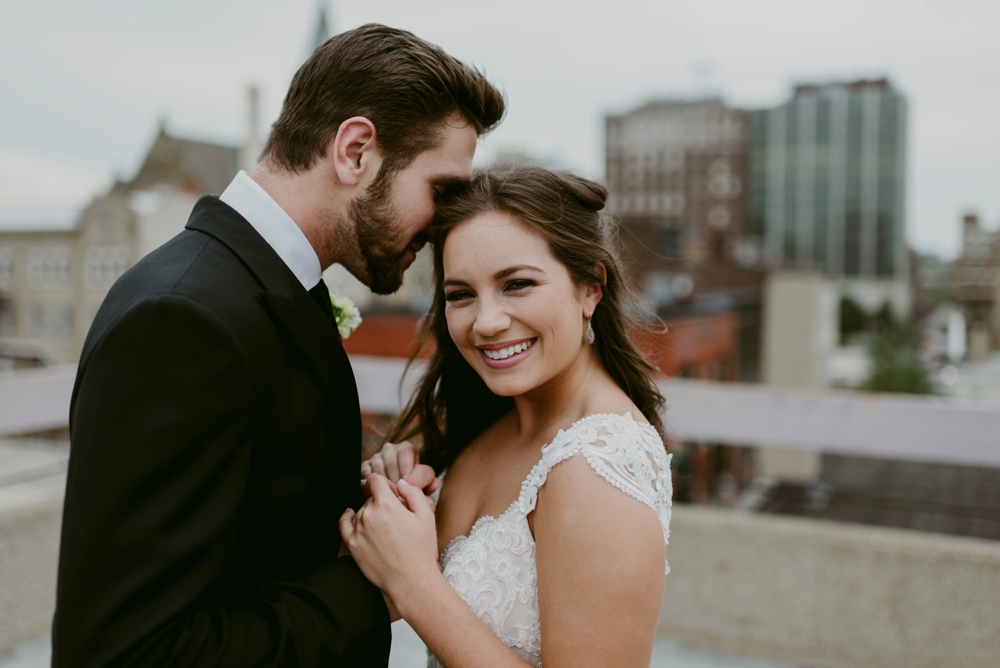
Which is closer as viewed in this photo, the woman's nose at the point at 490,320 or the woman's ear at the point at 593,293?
the woman's nose at the point at 490,320

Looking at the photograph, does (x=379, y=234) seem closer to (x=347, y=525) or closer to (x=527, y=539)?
(x=347, y=525)

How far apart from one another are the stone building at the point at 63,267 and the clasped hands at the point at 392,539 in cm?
684

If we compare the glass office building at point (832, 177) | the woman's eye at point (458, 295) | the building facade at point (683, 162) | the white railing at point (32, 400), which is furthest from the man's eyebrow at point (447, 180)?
the glass office building at point (832, 177)

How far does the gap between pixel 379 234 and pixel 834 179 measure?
109 metres

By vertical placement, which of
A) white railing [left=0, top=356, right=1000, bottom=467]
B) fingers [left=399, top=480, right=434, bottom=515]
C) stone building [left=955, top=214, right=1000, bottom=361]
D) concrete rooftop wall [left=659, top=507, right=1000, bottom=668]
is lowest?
stone building [left=955, top=214, right=1000, bottom=361]

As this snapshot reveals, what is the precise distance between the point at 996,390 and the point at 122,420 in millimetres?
38894

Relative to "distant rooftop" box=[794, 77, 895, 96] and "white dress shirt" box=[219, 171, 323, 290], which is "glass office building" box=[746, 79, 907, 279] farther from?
"white dress shirt" box=[219, 171, 323, 290]

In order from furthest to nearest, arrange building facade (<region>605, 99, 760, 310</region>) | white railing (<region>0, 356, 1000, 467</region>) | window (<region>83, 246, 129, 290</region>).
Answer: building facade (<region>605, 99, 760, 310</region>), window (<region>83, 246, 129, 290</region>), white railing (<region>0, 356, 1000, 467</region>)

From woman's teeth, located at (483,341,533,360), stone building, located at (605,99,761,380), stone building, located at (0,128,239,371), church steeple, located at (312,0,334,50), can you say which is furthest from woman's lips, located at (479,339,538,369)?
stone building, located at (605,99,761,380)

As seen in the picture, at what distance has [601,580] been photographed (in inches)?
51.1

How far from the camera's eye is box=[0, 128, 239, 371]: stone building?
961 centimetres

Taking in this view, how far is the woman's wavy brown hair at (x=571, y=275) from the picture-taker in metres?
1.59

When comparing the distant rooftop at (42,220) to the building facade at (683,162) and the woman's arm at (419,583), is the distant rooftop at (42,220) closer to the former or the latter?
the woman's arm at (419,583)

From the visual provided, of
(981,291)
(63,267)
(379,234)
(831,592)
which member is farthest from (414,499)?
(981,291)
